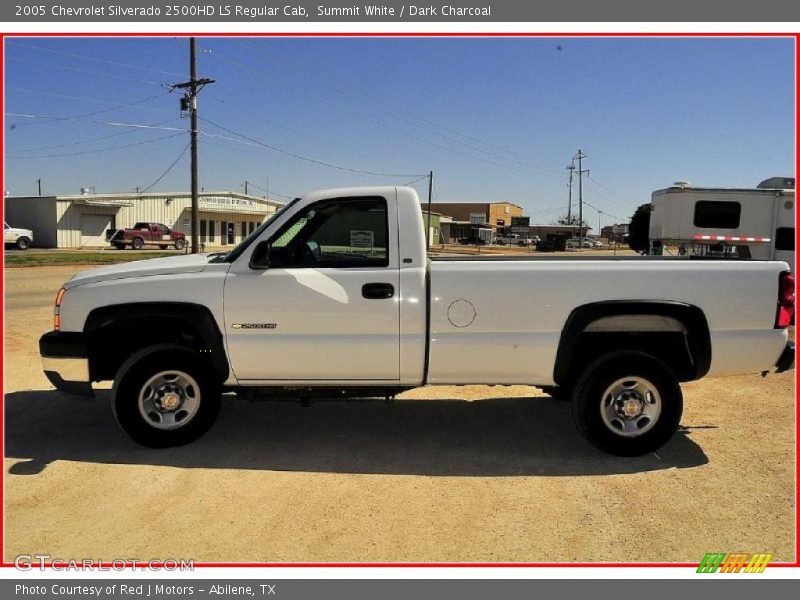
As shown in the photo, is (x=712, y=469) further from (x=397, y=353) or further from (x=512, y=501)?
(x=397, y=353)

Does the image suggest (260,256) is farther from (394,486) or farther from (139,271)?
(394,486)

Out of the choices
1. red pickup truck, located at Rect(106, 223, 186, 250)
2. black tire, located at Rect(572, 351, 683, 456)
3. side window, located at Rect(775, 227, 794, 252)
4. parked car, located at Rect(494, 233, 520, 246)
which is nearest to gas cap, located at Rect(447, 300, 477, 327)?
black tire, located at Rect(572, 351, 683, 456)

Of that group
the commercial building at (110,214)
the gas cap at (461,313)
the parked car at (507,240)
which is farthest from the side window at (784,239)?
the parked car at (507,240)

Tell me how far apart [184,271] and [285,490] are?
74.1 inches

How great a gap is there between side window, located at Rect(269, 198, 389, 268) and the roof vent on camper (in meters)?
14.6

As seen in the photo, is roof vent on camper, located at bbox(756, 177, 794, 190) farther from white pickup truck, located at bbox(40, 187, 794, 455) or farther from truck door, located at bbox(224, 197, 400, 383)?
truck door, located at bbox(224, 197, 400, 383)

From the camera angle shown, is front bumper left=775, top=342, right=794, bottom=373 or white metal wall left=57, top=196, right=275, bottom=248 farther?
white metal wall left=57, top=196, right=275, bottom=248

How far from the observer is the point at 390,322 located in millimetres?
4496

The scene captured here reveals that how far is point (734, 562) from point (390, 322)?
2618mm

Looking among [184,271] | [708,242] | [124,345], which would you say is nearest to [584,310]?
[184,271]

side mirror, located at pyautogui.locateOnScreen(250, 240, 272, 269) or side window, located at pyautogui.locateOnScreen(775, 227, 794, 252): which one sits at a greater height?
side window, located at pyautogui.locateOnScreen(775, 227, 794, 252)

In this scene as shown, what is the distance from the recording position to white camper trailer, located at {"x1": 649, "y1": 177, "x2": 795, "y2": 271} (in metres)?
14.2

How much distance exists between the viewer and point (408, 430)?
5.27m

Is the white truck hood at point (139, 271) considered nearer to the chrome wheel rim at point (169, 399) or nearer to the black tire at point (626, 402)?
the chrome wheel rim at point (169, 399)
